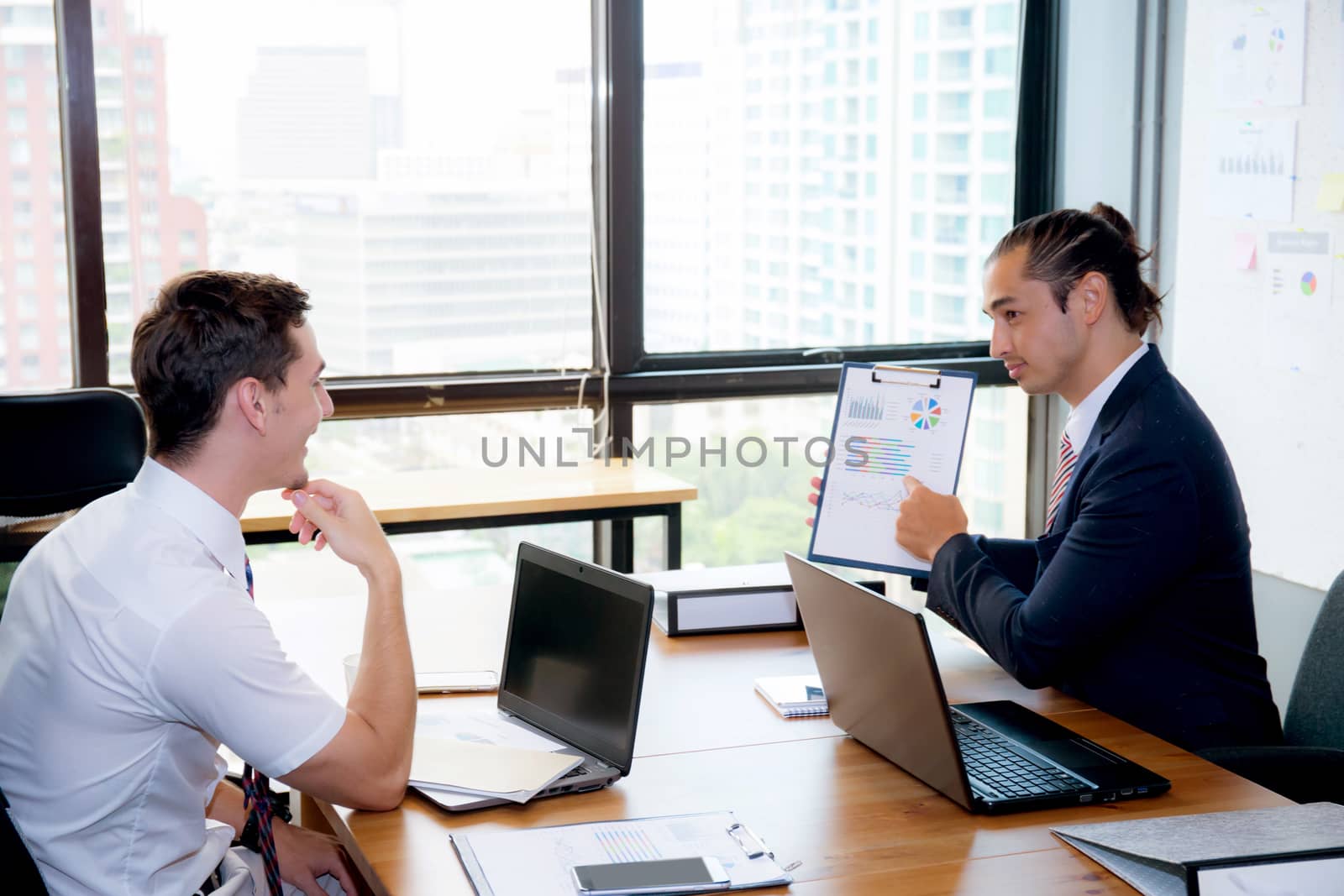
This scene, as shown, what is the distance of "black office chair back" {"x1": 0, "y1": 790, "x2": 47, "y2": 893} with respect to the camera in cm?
125

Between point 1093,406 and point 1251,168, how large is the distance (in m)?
1.57

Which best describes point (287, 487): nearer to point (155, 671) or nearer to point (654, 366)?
point (155, 671)

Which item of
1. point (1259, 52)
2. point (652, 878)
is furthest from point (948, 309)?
point (652, 878)

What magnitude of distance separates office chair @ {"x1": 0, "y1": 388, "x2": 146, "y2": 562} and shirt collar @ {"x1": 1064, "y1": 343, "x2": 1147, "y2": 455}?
4.78ft

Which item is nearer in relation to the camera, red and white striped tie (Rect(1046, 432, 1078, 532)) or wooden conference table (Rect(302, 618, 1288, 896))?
wooden conference table (Rect(302, 618, 1288, 896))

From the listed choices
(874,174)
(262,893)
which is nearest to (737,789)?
Answer: (262,893)

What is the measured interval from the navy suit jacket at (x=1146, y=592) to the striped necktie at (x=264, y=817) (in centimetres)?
96

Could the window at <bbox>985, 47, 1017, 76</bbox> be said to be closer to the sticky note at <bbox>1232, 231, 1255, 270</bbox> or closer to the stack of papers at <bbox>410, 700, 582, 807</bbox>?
the sticky note at <bbox>1232, 231, 1255, 270</bbox>

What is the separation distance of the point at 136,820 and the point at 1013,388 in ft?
10.6

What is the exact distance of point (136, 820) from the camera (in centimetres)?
140

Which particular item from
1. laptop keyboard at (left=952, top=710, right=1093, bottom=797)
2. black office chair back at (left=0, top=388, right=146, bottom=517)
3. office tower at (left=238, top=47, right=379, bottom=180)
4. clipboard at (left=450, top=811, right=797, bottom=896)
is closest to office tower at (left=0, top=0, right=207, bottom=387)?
office tower at (left=238, top=47, right=379, bottom=180)

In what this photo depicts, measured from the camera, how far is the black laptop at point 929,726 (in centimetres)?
145

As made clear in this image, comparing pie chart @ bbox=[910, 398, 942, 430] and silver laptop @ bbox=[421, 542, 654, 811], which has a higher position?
pie chart @ bbox=[910, 398, 942, 430]

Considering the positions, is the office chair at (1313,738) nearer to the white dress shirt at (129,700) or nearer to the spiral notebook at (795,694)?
the spiral notebook at (795,694)
